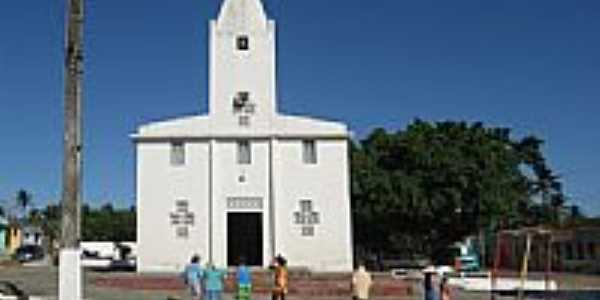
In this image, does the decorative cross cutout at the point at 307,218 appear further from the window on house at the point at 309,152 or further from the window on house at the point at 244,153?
the window on house at the point at 244,153

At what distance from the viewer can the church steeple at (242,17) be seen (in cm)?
4412

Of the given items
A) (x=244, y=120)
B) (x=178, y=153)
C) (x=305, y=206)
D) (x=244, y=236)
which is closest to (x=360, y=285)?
(x=305, y=206)

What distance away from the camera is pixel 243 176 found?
4312cm

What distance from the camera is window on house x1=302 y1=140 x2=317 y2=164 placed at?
43.3 meters

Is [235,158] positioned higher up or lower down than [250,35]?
lower down

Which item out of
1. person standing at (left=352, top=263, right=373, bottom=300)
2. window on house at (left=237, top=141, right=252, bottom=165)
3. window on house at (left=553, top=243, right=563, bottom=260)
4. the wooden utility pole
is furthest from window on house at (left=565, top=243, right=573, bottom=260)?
the wooden utility pole

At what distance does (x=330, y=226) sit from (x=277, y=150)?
144 inches

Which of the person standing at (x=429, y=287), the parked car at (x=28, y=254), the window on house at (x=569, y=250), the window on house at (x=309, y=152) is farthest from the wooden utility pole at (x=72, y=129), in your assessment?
the parked car at (x=28, y=254)

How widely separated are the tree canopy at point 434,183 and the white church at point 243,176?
18893 mm

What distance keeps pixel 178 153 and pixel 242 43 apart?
5137 mm

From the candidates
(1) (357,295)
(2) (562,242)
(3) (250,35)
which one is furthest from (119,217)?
(1) (357,295)

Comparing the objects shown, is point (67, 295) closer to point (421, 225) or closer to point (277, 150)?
point (277, 150)

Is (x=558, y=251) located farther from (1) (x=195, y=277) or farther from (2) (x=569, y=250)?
(1) (x=195, y=277)

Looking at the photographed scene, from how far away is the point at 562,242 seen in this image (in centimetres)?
8106
